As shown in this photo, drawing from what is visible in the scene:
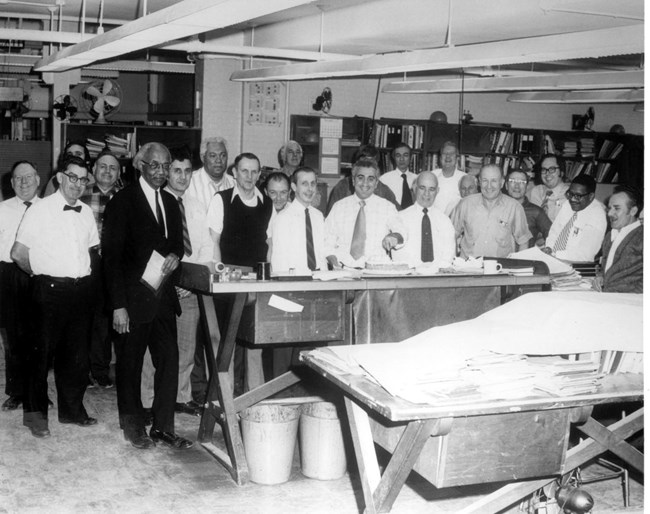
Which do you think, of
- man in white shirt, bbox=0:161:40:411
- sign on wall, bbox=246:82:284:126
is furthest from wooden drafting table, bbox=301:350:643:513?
sign on wall, bbox=246:82:284:126

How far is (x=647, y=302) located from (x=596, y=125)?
474 inches

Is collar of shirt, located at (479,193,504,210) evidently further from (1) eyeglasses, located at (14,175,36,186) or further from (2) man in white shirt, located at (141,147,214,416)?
(1) eyeglasses, located at (14,175,36,186)

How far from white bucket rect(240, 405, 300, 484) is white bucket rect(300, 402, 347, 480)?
0.09 metres

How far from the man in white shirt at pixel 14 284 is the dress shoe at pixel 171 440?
1.15 meters

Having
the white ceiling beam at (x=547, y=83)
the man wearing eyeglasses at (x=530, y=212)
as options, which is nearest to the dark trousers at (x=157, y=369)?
the man wearing eyeglasses at (x=530, y=212)

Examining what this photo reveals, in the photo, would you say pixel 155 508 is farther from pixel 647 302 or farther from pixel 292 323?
pixel 647 302

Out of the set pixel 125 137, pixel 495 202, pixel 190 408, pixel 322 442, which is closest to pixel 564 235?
pixel 495 202

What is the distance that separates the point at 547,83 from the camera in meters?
8.74

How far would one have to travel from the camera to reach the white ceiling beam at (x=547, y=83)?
327 inches

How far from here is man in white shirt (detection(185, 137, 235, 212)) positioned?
245 inches

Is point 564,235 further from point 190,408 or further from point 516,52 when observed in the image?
point 190,408

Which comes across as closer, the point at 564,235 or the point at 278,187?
the point at 278,187

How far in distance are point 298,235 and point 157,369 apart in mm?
1352

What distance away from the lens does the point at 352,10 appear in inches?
332
